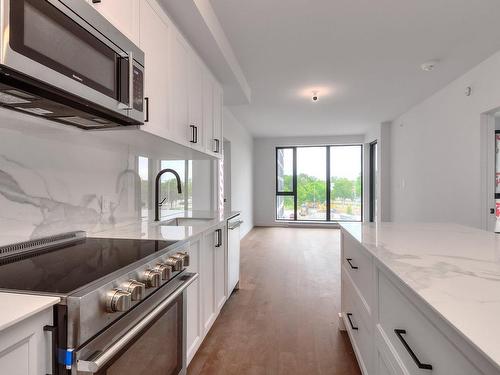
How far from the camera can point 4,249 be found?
1.14 m

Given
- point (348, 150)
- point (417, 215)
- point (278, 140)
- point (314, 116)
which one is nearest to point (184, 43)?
point (314, 116)

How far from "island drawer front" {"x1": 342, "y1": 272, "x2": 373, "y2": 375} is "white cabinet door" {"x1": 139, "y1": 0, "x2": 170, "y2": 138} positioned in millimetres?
1515

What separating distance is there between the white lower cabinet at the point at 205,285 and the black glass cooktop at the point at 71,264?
480 millimetres

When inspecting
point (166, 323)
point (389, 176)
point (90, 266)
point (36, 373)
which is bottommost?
point (166, 323)

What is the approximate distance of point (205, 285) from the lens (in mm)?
2025

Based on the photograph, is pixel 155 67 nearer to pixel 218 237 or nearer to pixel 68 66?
pixel 68 66

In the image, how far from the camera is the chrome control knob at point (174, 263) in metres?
1.24

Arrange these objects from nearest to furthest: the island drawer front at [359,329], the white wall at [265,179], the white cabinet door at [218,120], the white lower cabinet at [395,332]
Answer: the white lower cabinet at [395,332] < the island drawer front at [359,329] < the white cabinet door at [218,120] < the white wall at [265,179]

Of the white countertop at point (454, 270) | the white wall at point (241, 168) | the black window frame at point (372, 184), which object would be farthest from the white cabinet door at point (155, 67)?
the black window frame at point (372, 184)

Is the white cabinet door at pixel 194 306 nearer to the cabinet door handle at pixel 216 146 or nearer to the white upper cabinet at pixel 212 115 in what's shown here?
the white upper cabinet at pixel 212 115

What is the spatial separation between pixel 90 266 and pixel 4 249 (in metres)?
0.44

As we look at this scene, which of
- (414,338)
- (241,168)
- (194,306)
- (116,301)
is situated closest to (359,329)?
(414,338)

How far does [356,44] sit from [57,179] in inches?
106

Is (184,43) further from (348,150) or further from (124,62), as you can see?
(348,150)
